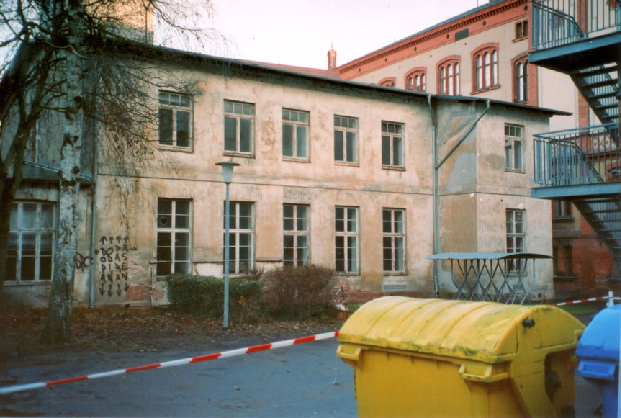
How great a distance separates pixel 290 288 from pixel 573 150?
6.80 m

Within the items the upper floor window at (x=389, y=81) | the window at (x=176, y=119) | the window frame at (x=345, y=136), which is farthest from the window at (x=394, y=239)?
the upper floor window at (x=389, y=81)

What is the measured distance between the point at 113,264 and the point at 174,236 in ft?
6.08

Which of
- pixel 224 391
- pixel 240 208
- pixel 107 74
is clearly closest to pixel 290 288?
pixel 240 208

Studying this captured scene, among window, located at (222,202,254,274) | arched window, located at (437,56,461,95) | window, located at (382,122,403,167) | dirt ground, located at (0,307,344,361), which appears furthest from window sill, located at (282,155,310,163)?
arched window, located at (437,56,461,95)

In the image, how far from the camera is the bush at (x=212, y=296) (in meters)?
13.9

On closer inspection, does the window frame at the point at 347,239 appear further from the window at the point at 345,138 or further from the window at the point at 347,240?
the window at the point at 345,138

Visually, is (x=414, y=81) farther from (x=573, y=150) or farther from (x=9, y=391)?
(x=9, y=391)

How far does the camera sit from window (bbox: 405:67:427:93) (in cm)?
3872

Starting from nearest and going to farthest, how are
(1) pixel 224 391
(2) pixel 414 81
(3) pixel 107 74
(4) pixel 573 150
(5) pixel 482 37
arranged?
(1) pixel 224 391, (3) pixel 107 74, (4) pixel 573 150, (5) pixel 482 37, (2) pixel 414 81

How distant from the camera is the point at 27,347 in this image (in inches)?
428

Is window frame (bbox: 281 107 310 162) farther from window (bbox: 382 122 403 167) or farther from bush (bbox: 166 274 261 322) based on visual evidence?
bush (bbox: 166 274 261 322)

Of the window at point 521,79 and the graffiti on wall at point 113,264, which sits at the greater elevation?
the window at point 521,79

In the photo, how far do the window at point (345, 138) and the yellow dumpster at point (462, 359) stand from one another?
15.5 m

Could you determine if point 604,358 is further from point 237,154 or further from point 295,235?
point 295,235
